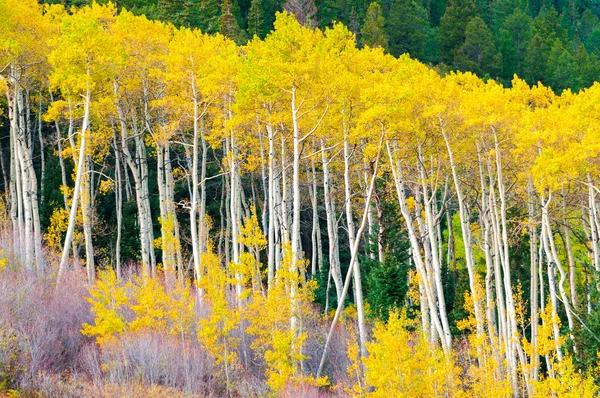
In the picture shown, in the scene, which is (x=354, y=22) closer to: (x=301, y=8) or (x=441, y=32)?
(x=301, y=8)

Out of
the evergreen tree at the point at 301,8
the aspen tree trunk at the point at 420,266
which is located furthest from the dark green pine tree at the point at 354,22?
the aspen tree trunk at the point at 420,266

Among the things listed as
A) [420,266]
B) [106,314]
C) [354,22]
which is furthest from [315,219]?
[354,22]

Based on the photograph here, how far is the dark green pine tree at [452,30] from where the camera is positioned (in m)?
55.7

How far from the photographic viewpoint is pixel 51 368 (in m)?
16.0

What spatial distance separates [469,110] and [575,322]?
7.61 meters

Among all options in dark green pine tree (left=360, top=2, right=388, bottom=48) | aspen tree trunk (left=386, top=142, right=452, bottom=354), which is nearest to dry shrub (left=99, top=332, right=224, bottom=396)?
aspen tree trunk (left=386, top=142, right=452, bottom=354)

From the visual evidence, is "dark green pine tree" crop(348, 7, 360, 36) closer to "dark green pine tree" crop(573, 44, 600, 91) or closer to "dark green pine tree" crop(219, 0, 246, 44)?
"dark green pine tree" crop(219, 0, 246, 44)

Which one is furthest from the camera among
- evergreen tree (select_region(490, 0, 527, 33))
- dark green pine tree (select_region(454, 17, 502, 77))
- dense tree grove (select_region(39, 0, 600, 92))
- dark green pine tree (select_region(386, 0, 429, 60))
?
evergreen tree (select_region(490, 0, 527, 33))

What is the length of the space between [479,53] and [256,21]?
16549mm

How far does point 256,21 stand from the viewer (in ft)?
173

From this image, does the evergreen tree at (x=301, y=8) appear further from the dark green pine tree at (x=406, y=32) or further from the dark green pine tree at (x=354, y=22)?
the dark green pine tree at (x=406, y=32)

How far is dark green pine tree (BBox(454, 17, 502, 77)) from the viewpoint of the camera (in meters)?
51.9

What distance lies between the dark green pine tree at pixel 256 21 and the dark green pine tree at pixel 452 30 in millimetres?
14363

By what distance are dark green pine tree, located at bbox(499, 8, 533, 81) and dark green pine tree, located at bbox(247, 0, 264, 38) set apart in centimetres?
1830
